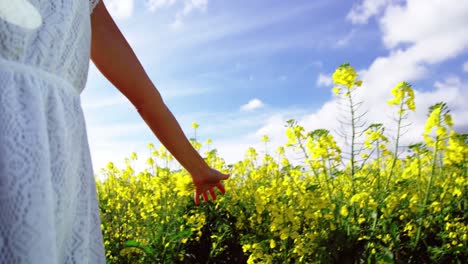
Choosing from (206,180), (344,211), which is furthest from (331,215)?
(206,180)

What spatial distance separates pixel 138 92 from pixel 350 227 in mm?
1978

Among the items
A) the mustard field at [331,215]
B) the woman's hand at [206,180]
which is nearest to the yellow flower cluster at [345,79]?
the mustard field at [331,215]

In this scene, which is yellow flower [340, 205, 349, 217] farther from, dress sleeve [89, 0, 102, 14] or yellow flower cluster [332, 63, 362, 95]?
dress sleeve [89, 0, 102, 14]

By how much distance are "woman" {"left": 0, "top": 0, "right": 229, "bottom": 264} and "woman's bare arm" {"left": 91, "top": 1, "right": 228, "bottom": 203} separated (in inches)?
3.2

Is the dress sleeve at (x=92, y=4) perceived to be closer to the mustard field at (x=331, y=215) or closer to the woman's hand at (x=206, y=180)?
the woman's hand at (x=206, y=180)

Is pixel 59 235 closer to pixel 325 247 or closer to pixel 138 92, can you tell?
pixel 138 92

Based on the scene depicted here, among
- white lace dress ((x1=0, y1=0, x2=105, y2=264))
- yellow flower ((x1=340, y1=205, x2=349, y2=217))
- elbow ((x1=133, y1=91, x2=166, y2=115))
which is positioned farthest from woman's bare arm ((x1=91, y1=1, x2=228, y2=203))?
yellow flower ((x1=340, y1=205, x2=349, y2=217))

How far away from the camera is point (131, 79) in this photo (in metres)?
1.06

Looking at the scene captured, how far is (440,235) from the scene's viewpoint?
3068mm

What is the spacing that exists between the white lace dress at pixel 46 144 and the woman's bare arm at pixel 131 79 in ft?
0.46

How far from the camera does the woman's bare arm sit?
1.04 meters

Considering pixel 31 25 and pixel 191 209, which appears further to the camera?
pixel 191 209

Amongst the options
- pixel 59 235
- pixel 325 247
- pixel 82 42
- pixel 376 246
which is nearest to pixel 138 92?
pixel 82 42

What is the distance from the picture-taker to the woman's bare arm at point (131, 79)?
1043 mm
